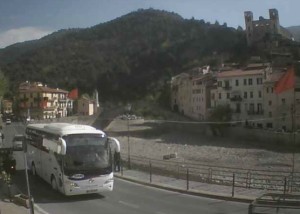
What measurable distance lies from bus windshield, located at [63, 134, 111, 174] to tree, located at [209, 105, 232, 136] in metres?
57.2

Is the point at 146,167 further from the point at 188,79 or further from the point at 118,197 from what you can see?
the point at 188,79

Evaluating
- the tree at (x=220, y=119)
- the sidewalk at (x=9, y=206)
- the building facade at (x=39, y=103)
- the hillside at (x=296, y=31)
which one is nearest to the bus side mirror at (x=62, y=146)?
the sidewalk at (x=9, y=206)

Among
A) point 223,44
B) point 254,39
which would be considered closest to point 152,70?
point 223,44

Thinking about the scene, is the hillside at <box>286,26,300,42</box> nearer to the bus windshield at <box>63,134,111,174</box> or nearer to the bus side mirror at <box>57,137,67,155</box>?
the bus windshield at <box>63,134,111,174</box>

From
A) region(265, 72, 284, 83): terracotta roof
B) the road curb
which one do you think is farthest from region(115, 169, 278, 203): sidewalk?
region(265, 72, 284, 83): terracotta roof

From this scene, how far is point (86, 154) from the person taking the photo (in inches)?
693

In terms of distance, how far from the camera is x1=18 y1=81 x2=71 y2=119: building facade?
7914cm

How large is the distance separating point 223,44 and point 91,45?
73.2 m

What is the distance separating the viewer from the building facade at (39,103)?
7914 centimetres

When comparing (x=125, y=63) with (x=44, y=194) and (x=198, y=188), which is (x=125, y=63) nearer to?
(x=44, y=194)

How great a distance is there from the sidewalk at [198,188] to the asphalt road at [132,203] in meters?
0.37

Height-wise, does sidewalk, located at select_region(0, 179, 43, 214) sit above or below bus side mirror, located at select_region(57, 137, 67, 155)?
below

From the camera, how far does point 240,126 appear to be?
237 ft

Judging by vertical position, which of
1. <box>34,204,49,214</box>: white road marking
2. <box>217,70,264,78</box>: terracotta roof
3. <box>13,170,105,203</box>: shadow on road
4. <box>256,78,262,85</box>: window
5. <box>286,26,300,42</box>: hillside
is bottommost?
<box>13,170,105,203</box>: shadow on road
